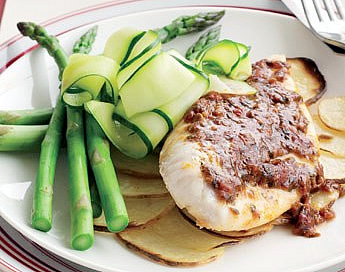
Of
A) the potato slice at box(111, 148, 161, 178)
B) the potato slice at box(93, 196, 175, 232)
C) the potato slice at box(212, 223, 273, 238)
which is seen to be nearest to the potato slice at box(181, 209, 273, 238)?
the potato slice at box(212, 223, 273, 238)

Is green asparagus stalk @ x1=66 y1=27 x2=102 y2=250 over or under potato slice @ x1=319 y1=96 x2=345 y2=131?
over

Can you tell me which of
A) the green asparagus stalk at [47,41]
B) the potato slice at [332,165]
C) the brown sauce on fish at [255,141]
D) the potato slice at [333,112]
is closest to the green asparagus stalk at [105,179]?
the brown sauce on fish at [255,141]

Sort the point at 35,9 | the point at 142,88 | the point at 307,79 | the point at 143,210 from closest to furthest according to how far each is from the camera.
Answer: the point at 143,210
the point at 142,88
the point at 307,79
the point at 35,9

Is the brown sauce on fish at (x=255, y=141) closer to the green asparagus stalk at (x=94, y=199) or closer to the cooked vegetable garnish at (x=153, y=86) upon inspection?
the cooked vegetable garnish at (x=153, y=86)

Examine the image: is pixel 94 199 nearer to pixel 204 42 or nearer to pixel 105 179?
pixel 105 179

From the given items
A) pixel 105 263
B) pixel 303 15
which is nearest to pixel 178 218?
pixel 105 263

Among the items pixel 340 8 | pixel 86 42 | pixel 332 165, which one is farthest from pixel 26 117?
pixel 340 8

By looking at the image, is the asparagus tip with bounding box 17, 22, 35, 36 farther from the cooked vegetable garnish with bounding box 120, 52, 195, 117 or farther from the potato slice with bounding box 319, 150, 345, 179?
the potato slice with bounding box 319, 150, 345, 179
